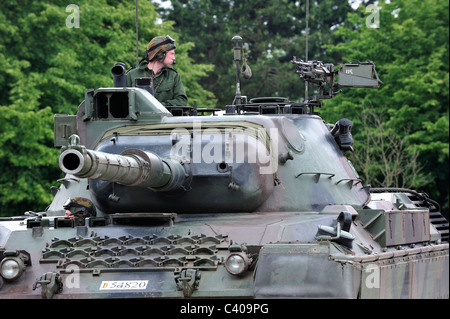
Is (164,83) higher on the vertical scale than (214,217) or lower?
higher

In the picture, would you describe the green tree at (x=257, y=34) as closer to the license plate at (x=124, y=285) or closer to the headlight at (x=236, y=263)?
the license plate at (x=124, y=285)

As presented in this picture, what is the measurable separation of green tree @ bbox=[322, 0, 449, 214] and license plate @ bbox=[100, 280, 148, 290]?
23061mm

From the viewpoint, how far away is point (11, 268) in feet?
38.8

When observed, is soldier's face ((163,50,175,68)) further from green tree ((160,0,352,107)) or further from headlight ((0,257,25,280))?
green tree ((160,0,352,107))

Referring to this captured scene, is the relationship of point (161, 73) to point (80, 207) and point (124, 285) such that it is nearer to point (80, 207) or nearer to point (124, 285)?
point (80, 207)

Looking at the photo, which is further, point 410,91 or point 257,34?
point 257,34

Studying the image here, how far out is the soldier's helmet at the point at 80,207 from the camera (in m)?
13.7

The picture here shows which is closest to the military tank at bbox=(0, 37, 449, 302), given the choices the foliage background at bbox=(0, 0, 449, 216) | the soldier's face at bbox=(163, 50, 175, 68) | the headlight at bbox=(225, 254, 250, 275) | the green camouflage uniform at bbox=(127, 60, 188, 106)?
the headlight at bbox=(225, 254, 250, 275)

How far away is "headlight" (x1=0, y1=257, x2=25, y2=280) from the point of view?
1177 cm

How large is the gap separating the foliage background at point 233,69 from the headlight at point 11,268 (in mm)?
17714

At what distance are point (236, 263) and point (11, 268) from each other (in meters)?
2.67

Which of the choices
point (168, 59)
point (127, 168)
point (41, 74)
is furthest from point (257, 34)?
point (127, 168)
